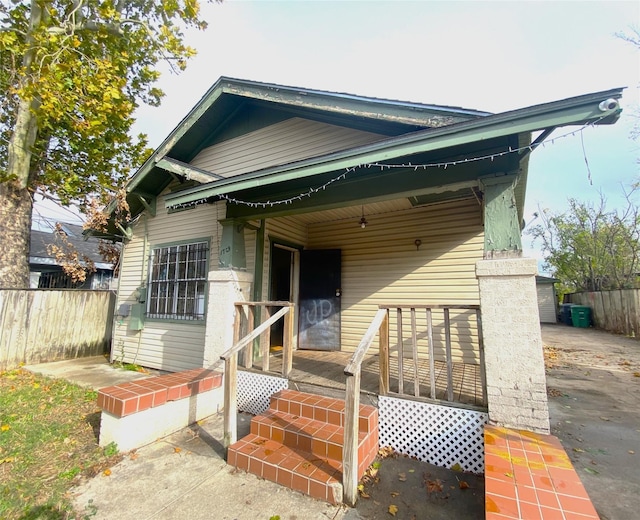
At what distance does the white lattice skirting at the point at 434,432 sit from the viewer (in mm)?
2809

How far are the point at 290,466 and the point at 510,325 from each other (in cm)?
229

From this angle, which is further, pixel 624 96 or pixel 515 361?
pixel 515 361

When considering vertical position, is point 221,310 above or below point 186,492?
above

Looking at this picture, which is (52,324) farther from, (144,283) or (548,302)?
(548,302)

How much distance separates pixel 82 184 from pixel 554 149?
10.9m

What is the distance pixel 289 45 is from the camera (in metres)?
7.30

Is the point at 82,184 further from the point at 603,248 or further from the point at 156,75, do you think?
the point at 603,248

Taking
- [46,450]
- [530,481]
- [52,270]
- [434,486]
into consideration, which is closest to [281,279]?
[46,450]

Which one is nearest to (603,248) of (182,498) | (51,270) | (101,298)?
(182,498)

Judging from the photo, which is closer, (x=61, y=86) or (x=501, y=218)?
(x=501, y=218)

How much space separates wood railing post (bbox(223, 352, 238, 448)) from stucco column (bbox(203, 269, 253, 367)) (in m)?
1.28

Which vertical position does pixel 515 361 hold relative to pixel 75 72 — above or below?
below

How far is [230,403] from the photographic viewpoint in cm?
306

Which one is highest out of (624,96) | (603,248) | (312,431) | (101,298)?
(603,248)
